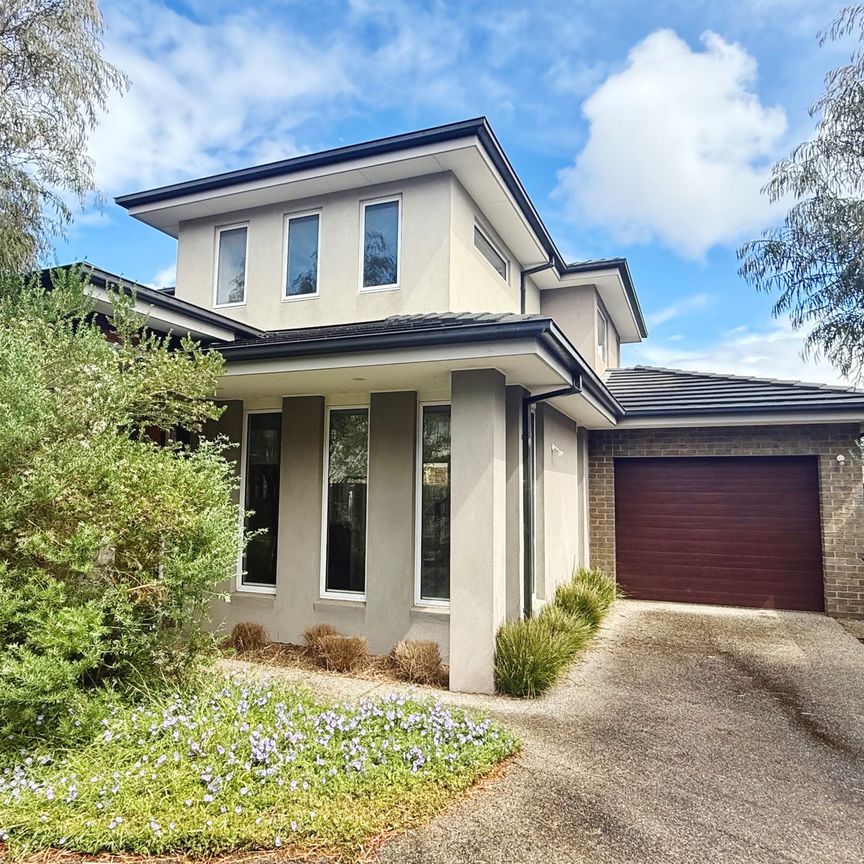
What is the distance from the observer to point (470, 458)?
7195mm

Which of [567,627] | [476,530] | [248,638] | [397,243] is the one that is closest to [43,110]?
[397,243]

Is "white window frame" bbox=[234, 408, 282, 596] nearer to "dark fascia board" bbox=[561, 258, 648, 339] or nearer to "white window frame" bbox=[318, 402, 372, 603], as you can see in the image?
"white window frame" bbox=[318, 402, 372, 603]

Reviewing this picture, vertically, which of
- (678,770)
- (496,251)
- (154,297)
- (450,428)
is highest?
(496,251)

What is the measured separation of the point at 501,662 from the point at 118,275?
20.8ft

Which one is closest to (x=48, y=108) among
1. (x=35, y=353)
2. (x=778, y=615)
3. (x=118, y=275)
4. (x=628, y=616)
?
(x=118, y=275)

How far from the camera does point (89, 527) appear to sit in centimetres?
490

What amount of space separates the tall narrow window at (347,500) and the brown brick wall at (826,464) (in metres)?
6.64

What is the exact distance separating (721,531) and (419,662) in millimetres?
7911

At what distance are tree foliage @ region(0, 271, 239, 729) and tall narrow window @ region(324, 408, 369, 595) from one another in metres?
2.98

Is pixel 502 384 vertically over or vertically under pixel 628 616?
over

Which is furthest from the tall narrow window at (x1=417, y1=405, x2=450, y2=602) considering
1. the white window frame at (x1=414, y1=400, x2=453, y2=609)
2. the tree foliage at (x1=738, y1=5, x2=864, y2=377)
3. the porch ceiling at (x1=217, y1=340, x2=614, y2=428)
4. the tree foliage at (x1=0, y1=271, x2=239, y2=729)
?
the tree foliage at (x1=738, y1=5, x2=864, y2=377)

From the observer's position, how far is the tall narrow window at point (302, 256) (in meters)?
10.2

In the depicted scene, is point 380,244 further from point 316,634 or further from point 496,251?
point 316,634

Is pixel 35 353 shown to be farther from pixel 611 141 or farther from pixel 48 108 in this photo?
pixel 611 141
